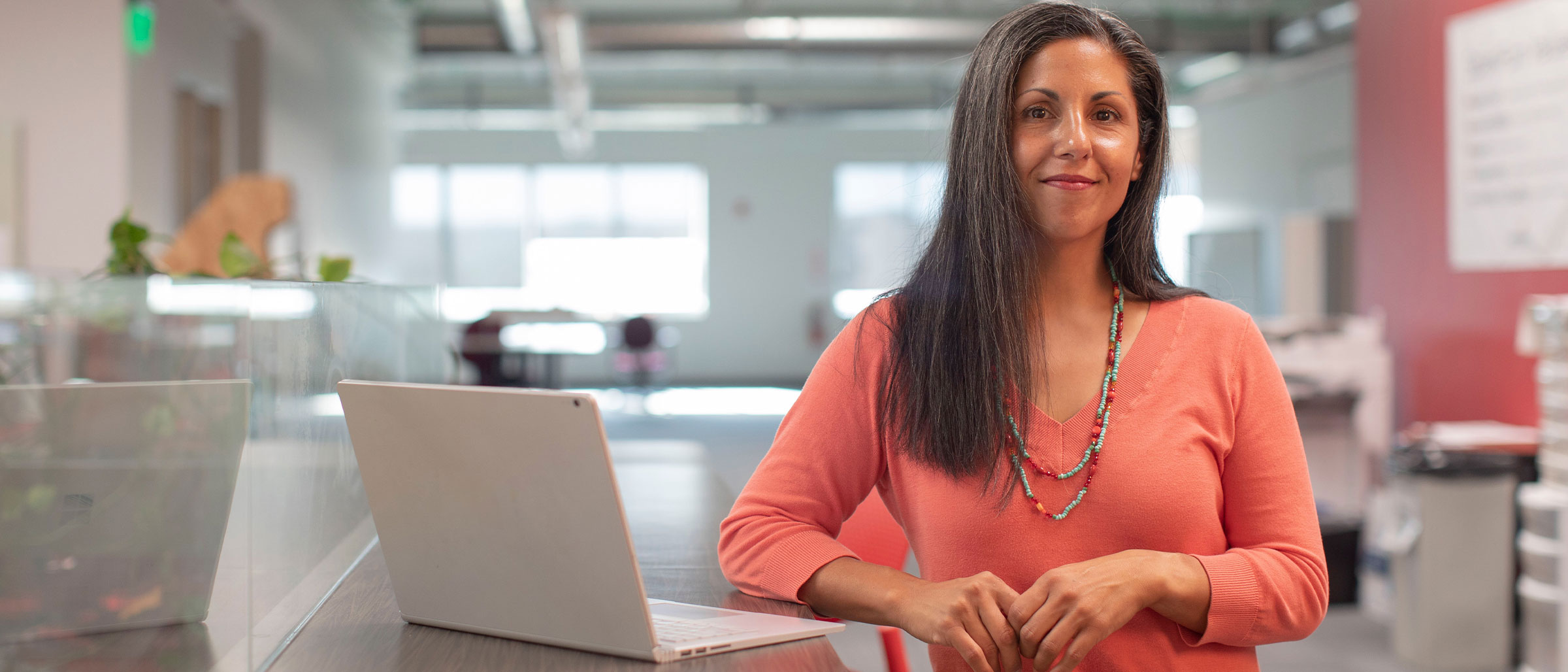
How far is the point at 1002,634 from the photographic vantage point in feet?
3.76

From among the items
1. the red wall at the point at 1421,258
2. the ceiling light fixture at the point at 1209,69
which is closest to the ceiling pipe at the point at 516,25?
the ceiling light fixture at the point at 1209,69

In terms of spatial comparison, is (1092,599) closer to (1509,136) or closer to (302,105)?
(1509,136)

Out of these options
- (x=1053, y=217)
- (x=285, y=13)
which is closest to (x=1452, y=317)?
(x=1053, y=217)

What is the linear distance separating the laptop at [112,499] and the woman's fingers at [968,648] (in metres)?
0.72

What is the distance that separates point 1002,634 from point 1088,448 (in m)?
0.26

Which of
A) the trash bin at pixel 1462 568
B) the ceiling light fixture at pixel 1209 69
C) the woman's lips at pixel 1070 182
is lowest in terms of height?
the trash bin at pixel 1462 568

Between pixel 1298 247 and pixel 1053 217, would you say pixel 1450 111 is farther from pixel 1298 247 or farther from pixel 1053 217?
pixel 1053 217

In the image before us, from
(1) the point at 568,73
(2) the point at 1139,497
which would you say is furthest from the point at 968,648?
(1) the point at 568,73

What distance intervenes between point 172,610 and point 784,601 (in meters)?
0.64

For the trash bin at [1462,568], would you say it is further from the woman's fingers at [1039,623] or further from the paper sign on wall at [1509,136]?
the woman's fingers at [1039,623]

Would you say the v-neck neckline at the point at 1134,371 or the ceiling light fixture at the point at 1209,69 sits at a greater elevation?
the ceiling light fixture at the point at 1209,69

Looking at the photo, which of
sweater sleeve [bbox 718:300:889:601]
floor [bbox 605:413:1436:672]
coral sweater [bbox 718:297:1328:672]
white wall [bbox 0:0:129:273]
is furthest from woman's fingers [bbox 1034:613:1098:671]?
white wall [bbox 0:0:129:273]

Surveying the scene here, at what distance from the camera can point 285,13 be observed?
809 cm

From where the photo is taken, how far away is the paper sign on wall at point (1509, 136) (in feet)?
13.6
